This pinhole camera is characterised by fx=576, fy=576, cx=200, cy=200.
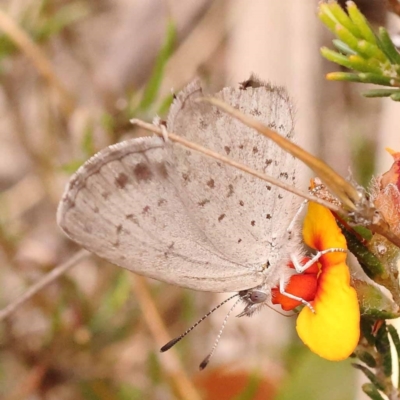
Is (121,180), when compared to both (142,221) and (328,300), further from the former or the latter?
(328,300)

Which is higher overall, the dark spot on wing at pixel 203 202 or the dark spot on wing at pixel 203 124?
the dark spot on wing at pixel 203 124

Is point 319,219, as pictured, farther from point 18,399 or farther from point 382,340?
point 18,399

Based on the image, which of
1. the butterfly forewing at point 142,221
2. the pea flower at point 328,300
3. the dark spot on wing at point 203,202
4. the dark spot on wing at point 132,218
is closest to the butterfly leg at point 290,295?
the pea flower at point 328,300

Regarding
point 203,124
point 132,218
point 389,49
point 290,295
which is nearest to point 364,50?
point 389,49

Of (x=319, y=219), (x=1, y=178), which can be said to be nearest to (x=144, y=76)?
(x=1, y=178)

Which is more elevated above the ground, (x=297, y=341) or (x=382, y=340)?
(x=382, y=340)

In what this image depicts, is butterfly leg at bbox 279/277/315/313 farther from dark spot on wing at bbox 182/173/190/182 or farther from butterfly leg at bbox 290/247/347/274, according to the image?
dark spot on wing at bbox 182/173/190/182

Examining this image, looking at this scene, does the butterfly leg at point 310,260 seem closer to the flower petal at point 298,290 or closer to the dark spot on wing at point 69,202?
the flower petal at point 298,290
